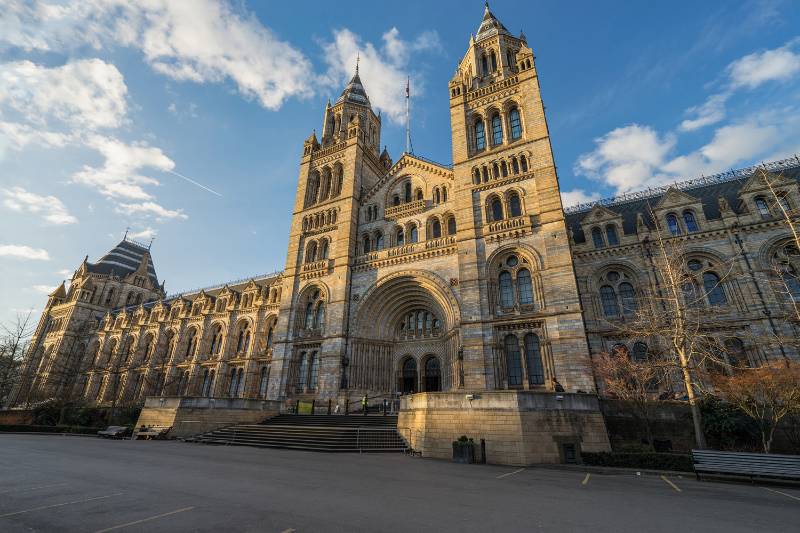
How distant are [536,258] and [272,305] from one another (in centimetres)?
2772

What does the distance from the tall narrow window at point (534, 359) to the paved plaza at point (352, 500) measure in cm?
966

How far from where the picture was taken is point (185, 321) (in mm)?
44000

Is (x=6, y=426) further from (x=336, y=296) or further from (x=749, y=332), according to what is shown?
(x=749, y=332)

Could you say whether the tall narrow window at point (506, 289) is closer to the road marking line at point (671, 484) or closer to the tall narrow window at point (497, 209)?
the tall narrow window at point (497, 209)

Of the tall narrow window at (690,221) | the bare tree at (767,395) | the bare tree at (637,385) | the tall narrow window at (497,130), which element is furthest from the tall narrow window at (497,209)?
the bare tree at (767,395)

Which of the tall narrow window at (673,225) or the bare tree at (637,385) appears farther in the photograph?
the tall narrow window at (673,225)

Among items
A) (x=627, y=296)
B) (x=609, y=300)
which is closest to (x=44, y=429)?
(x=609, y=300)

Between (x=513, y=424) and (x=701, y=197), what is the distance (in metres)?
26.8

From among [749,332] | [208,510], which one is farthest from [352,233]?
[749,332]

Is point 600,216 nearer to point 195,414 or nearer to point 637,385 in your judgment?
point 637,385

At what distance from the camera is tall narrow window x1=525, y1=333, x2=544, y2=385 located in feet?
68.0

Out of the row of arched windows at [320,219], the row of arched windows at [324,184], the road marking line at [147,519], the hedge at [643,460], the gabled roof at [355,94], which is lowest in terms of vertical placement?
the hedge at [643,460]

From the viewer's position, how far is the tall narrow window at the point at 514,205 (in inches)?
984

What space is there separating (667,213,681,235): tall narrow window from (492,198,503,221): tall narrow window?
40.2ft
